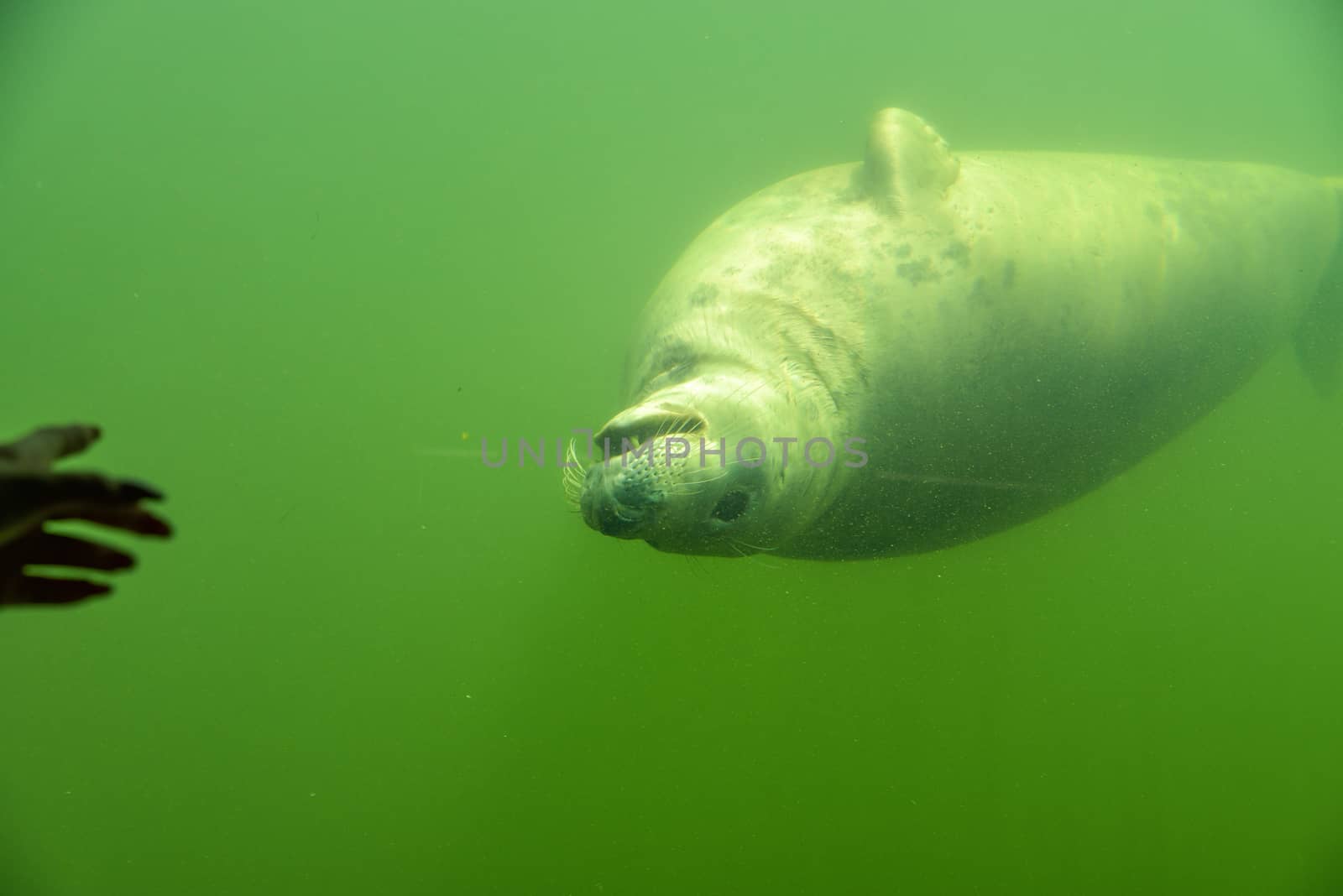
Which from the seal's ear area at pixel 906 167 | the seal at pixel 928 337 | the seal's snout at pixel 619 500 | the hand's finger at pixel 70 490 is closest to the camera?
the hand's finger at pixel 70 490

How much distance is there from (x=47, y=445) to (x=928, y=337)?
104 inches

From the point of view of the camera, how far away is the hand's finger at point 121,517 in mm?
1130

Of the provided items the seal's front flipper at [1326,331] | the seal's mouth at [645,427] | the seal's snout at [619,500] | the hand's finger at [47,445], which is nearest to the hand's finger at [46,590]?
the hand's finger at [47,445]

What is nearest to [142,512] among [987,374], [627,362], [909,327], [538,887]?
[627,362]

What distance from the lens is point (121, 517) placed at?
1.20m

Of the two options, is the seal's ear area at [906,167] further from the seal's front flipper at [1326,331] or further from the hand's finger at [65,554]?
the hand's finger at [65,554]

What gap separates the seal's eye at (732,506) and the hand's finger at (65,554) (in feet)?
4.97

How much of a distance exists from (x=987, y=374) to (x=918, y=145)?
3.29 feet

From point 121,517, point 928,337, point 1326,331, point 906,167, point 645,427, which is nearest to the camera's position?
point 121,517

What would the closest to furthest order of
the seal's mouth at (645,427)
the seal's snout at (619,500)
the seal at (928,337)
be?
the seal's snout at (619,500) → the seal's mouth at (645,427) → the seal at (928,337)

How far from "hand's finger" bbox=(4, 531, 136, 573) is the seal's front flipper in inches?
211

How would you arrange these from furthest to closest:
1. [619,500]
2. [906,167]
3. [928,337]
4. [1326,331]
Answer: [1326,331], [906,167], [928,337], [619,500]

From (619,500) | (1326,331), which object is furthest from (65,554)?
(1326,331)

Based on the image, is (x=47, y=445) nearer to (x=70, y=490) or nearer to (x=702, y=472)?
(x=70, y=490)
